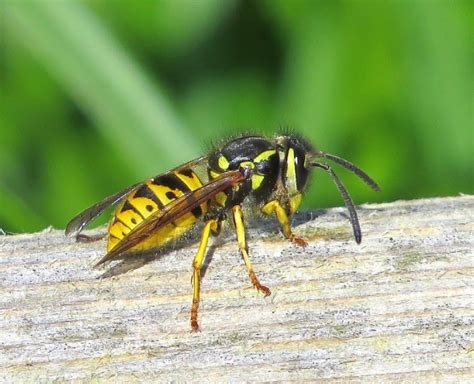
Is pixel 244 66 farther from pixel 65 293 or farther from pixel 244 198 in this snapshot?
pixel 65 293

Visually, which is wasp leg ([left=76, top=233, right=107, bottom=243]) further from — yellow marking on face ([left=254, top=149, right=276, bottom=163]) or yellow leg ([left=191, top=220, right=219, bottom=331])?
yellow marking on face ([left=254, top=149, right=276, bottom=163])

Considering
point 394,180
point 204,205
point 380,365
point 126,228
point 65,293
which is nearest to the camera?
point 380,365

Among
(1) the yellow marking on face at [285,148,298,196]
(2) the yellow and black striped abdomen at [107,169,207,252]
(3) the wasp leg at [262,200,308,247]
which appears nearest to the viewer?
(3) the wasp leg at [262,200,308,247]

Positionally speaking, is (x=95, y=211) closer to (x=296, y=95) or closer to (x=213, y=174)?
(x=213, y=174)

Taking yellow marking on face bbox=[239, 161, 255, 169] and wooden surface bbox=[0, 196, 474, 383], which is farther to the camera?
yellow marking on face bbox=[239, 161, 255, 169]

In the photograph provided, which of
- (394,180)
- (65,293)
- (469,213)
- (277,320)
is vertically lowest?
(394,180)

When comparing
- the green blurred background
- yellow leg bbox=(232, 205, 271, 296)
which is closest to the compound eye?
yellow leg bbox=(232, 205, 271, 296)

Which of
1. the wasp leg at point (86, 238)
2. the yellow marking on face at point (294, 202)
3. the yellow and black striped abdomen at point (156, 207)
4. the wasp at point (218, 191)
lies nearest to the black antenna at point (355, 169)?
the wasp at point (218, 191)

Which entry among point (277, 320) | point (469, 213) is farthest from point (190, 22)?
point (277, 320)
